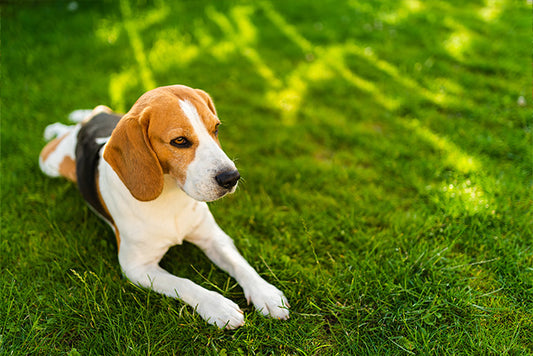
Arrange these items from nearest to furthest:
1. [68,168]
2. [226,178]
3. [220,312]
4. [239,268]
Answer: [226,178], [220,312], [239,268], [68,168]

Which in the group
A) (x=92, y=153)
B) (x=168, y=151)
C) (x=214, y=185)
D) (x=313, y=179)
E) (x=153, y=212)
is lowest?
(x=313, y=179)

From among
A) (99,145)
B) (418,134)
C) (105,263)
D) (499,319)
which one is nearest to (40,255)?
→ (105,263)

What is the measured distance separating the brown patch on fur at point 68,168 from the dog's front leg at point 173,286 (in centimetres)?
136

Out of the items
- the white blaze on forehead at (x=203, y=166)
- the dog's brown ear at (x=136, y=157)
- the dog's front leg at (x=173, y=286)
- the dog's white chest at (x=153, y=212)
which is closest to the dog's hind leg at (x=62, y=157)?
the dog's white chest at (x=153, y=212)

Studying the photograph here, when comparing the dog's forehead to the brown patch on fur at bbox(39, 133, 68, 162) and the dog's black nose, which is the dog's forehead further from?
the brown patch on fur at bbox(39, 133, 68, 162)

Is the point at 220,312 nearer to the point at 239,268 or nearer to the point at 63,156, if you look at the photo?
→ the point at 239,268

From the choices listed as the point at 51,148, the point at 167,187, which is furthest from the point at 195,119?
the point at 51,148

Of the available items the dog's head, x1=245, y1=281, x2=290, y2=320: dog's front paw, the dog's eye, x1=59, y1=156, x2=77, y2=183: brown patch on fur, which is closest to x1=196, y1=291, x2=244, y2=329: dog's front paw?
x1=245, y1=281, x2=290, y2=320: dog's front paw

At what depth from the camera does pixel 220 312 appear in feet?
8.74

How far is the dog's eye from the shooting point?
2.49 metres

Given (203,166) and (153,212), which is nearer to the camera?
(203,166)

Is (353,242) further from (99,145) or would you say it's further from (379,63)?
(379,63)

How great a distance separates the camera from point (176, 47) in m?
6.67

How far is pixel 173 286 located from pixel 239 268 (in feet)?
1.66
